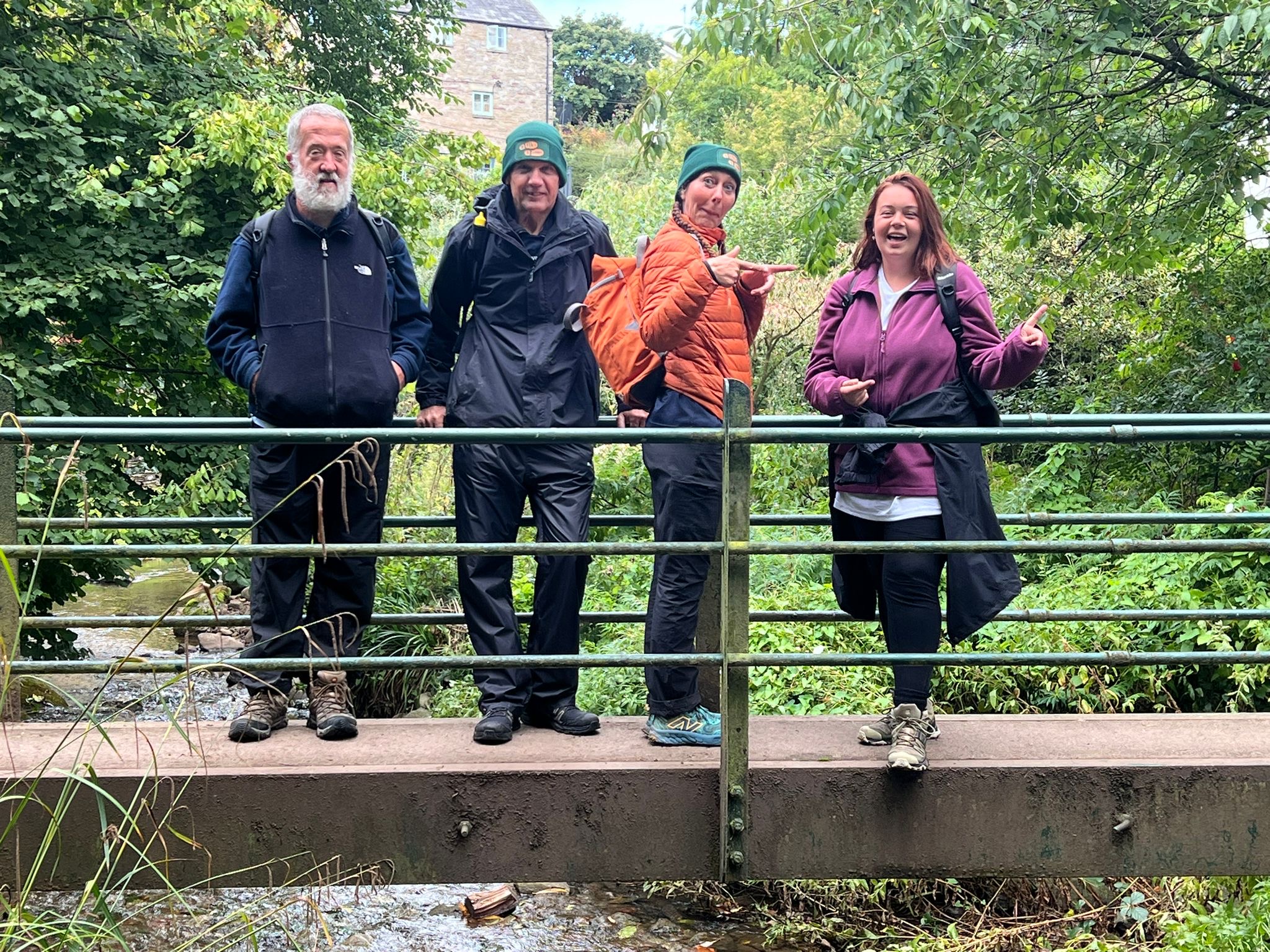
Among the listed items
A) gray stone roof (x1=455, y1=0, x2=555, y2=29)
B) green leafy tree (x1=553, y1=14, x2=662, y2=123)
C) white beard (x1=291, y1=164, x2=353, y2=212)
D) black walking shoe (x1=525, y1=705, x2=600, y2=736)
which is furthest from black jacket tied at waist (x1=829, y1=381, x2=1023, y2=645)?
green leafy tree (x1=553, y1=14, x2=662, y2=123)

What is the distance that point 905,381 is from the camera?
3.52m

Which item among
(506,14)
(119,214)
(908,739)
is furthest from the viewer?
(506,14)

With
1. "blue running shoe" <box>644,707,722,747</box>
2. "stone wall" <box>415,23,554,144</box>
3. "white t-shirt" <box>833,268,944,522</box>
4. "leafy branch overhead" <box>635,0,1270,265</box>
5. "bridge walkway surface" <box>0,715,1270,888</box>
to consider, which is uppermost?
"stone wall" <box>415,23,554,144</box>

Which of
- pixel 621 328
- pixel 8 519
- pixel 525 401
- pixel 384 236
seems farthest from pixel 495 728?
pixel 384 236

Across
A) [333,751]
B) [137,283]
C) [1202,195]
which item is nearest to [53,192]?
[137,283]

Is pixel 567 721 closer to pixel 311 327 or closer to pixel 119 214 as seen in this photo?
pixel 311 327

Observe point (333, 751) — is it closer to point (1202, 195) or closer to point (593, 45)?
point (1202, 195)

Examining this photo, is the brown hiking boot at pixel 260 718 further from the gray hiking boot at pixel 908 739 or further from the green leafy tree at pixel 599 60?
the green leafy tree at pixel 599 60

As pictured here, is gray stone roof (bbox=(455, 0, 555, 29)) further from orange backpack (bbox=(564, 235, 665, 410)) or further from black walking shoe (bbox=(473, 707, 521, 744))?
black walking shoe (bbox=(473, 707, 521, 744))

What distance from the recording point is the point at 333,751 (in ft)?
11.4

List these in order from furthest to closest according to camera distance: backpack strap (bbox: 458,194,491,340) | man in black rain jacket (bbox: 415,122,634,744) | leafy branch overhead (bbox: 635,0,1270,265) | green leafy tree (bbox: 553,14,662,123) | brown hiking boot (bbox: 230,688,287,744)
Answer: green leafy tree (bbox: 553,14,662,123), leafy branch overhead (bbox: 635,0,1270,265), backpack strap (bbox: 458,194,491,340), man in black rain jacket (bbox: 415,122,634,744), brown hiking boot (bbox: 230,688,287,744)

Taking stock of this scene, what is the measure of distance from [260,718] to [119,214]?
600cm

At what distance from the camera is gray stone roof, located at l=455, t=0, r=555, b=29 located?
2153 inches

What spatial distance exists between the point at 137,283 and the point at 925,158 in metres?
5.26
